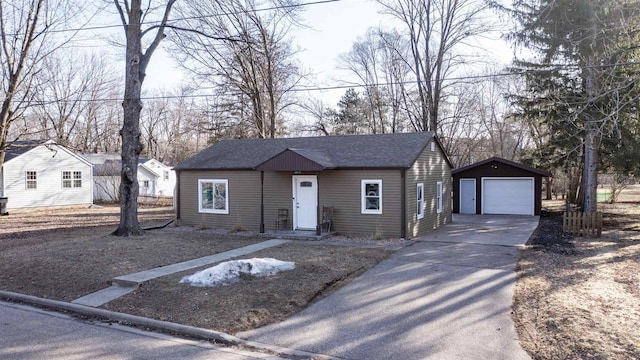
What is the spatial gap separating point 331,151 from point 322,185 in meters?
1.69

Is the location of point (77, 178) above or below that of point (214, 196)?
above

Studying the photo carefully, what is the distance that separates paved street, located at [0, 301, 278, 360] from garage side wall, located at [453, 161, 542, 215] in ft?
69.5

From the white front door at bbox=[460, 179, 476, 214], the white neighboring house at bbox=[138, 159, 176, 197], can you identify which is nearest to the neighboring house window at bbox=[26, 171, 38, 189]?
the white neighboring house at bbox=[138, 159, 176, 197]

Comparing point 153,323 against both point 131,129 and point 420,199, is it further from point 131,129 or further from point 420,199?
point 420,199

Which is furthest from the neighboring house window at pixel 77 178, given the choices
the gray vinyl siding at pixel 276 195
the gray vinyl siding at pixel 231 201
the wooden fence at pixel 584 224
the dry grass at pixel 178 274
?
the wooden fence at pixel 584 224

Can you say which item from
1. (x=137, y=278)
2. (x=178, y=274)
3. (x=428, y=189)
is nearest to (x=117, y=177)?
(x=428, y=189)

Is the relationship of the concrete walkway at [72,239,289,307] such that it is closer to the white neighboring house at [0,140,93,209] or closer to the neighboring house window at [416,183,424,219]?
the neighboring house window at [416,183,424,219]

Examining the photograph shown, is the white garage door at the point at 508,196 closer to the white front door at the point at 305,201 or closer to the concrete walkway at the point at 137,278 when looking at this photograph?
the white front door at the point at 305,201

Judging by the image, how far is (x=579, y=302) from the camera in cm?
719

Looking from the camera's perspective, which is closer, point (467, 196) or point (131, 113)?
point (131, 113)

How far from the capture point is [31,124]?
36375 mm

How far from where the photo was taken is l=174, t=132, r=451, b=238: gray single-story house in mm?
14516

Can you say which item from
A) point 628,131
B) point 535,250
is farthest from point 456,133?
point 535,250

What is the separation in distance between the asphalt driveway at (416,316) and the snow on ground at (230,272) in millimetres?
1564
